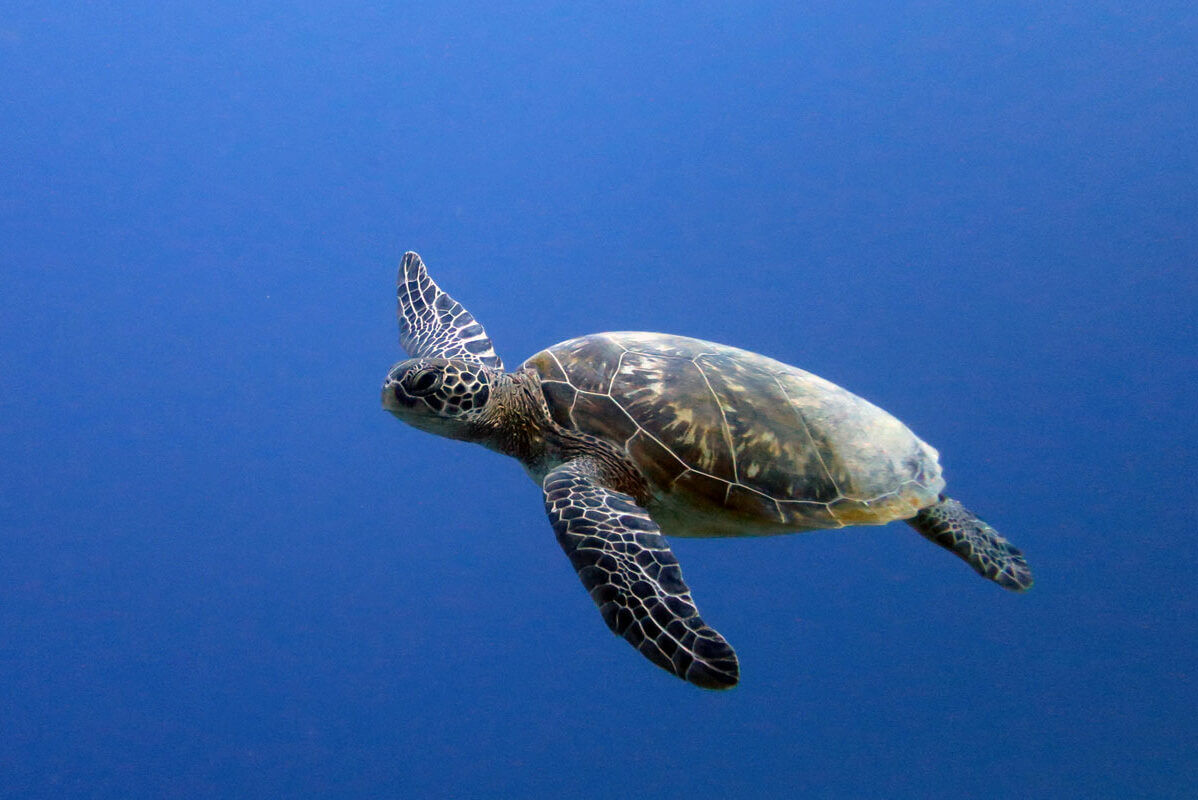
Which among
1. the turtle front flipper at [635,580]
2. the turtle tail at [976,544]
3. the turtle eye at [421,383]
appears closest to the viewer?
the turtle front flipper at [635,580]

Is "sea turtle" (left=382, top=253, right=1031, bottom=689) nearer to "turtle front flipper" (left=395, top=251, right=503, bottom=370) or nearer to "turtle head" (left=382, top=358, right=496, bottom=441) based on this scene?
"turtle head" (left=382, top=358, right=496, bottom=441)

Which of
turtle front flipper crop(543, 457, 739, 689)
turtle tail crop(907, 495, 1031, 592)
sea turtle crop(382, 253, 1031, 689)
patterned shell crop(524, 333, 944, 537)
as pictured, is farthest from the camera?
turtle tail crop(907, 495, 1031, 592)

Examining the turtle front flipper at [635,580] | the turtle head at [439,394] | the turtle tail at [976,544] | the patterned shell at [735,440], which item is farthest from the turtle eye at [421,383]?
the turtle tail at [976,544]

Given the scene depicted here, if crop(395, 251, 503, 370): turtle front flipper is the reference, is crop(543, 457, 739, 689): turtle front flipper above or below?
below

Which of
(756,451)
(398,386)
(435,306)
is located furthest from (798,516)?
(435,306)

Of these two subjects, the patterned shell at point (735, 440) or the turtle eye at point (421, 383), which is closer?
the patterned shell at point (735, 440)

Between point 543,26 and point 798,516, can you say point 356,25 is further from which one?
point 798,516

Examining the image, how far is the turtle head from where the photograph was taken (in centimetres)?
270

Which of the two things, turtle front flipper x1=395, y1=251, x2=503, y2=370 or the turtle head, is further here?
turtle front flipper x1=395, y1=251, x2=503, y2=370

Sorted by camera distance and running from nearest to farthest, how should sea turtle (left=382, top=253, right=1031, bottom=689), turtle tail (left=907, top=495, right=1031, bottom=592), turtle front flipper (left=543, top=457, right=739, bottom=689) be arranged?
turtle front flipper (left=543, top=457, right=739, bottom=689)
sea turtle (left=382, top=253, right=1031, bottom=689)
turtle tail (left=907, top=495, right=1031, bottom=592)

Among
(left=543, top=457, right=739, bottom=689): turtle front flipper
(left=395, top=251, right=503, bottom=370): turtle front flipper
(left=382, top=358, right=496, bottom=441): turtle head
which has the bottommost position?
(left=543, top=457, right=739, bottom=689): turtle front flipper

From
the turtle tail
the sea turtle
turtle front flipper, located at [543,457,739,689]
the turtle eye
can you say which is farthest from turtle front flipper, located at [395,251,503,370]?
the turtle tail

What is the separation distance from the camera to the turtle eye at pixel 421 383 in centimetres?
268

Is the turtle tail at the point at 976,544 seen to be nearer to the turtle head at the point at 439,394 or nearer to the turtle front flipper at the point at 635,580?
the turtle front flipper at the point at 635,580
